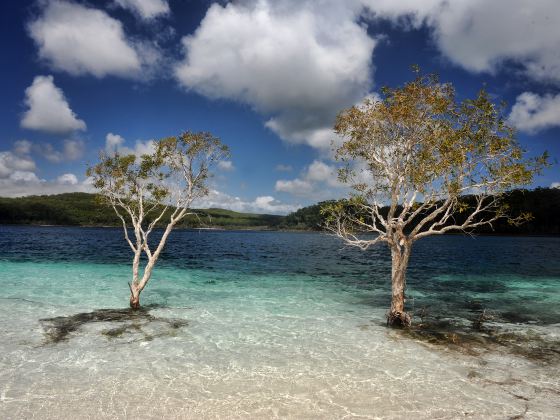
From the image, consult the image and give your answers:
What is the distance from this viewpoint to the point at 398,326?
2228 centimetres

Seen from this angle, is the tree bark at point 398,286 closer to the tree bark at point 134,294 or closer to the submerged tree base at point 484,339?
the submerged tree base at point 484,339

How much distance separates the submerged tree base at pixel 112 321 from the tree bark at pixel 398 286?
1263 centimetres

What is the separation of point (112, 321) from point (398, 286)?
17.3 metres

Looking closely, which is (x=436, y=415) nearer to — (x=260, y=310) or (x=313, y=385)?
(x=313, y=385)

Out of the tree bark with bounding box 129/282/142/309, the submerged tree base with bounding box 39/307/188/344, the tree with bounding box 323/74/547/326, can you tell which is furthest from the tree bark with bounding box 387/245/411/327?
the tree bark with bounding box 129/282/142/309

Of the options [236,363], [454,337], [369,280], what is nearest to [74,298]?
[236,363]

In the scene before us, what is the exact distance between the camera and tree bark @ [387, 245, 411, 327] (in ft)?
69.5

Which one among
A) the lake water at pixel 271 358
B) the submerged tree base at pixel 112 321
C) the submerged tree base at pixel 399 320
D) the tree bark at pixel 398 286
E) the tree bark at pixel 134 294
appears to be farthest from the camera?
the tree bark at pixel 134 294

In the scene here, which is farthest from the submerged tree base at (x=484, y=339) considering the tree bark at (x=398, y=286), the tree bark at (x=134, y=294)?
the tree bark at (x=134, y=294)

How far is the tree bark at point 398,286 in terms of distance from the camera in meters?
21.2

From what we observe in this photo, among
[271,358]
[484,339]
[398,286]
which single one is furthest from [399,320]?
[271,358]

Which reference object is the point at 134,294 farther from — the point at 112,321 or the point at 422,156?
the point at 422,156

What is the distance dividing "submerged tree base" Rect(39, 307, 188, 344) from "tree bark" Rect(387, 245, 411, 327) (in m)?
12.6

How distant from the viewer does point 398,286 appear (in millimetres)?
21281
